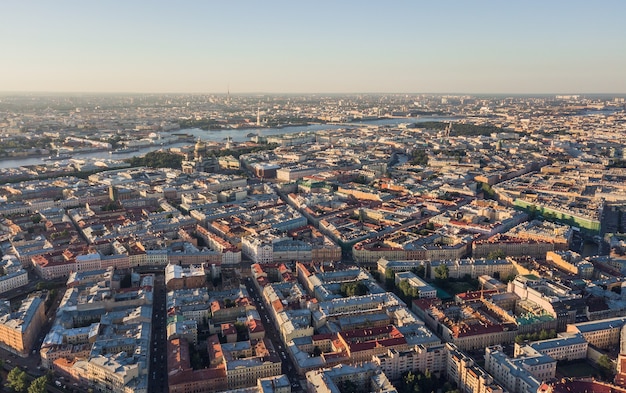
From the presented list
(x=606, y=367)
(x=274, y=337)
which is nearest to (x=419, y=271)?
(x=274, y=337)

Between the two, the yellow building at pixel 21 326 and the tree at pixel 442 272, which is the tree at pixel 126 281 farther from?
the tree at pixel 442 272

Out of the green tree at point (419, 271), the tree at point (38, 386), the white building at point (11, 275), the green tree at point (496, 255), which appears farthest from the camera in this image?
the green tree at point (496, 255)

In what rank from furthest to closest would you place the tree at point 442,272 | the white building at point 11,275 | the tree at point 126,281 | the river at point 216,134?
the river at point 216,134, the tree at point 442,272, the tree at point 126,281, the white building at point 11,275

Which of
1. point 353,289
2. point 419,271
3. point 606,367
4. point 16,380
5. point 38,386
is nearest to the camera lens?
point 38,386

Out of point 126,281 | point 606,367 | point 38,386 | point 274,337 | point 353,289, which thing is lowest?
point 274,337

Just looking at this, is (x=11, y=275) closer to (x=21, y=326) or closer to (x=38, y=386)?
(x=21, y=326)

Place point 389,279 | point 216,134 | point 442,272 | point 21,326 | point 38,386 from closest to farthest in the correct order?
1. point 38,386
2. point 21,326
3. point 389,279
4. point 442,272
5. point 216,134

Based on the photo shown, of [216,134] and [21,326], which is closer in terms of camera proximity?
[21,326]

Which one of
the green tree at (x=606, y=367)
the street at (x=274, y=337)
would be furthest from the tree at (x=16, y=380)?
the green tree at (x=606, y=367)
